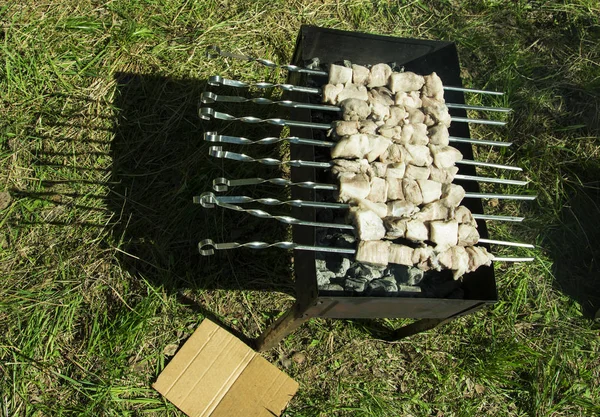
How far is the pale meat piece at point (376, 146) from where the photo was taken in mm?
2334

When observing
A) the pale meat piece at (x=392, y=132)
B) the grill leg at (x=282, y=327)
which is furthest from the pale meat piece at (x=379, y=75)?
the grill leg at (x=282, y=327)

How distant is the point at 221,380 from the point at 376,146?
154 cm

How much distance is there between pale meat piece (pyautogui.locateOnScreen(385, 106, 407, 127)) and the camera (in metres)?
2.47

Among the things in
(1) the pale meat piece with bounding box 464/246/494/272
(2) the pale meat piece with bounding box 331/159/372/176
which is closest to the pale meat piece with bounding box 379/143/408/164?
(2) the pale meat piece with bounding box 331/159/372/176

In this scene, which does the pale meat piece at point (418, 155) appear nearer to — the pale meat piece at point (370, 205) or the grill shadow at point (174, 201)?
the pale meat piece at point (370, 205)

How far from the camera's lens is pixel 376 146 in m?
2.34

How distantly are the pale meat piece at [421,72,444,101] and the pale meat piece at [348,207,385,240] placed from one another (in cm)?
82

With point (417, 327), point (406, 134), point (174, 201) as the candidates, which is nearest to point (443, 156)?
point (406, 134)

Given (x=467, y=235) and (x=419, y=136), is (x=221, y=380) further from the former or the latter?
(x=419, y=136)

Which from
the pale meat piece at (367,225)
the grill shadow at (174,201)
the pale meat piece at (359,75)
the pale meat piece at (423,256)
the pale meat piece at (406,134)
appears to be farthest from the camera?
the grill shadow at (174,201)

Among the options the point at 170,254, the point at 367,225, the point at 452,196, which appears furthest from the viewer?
the point at 170,254

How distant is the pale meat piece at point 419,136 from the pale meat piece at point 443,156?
48 millimetres

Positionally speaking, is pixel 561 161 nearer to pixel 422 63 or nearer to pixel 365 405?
pixel 422 63

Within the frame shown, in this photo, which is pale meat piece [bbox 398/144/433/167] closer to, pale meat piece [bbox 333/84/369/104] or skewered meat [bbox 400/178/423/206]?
skewered meat [bbox 400/178/423/206]
